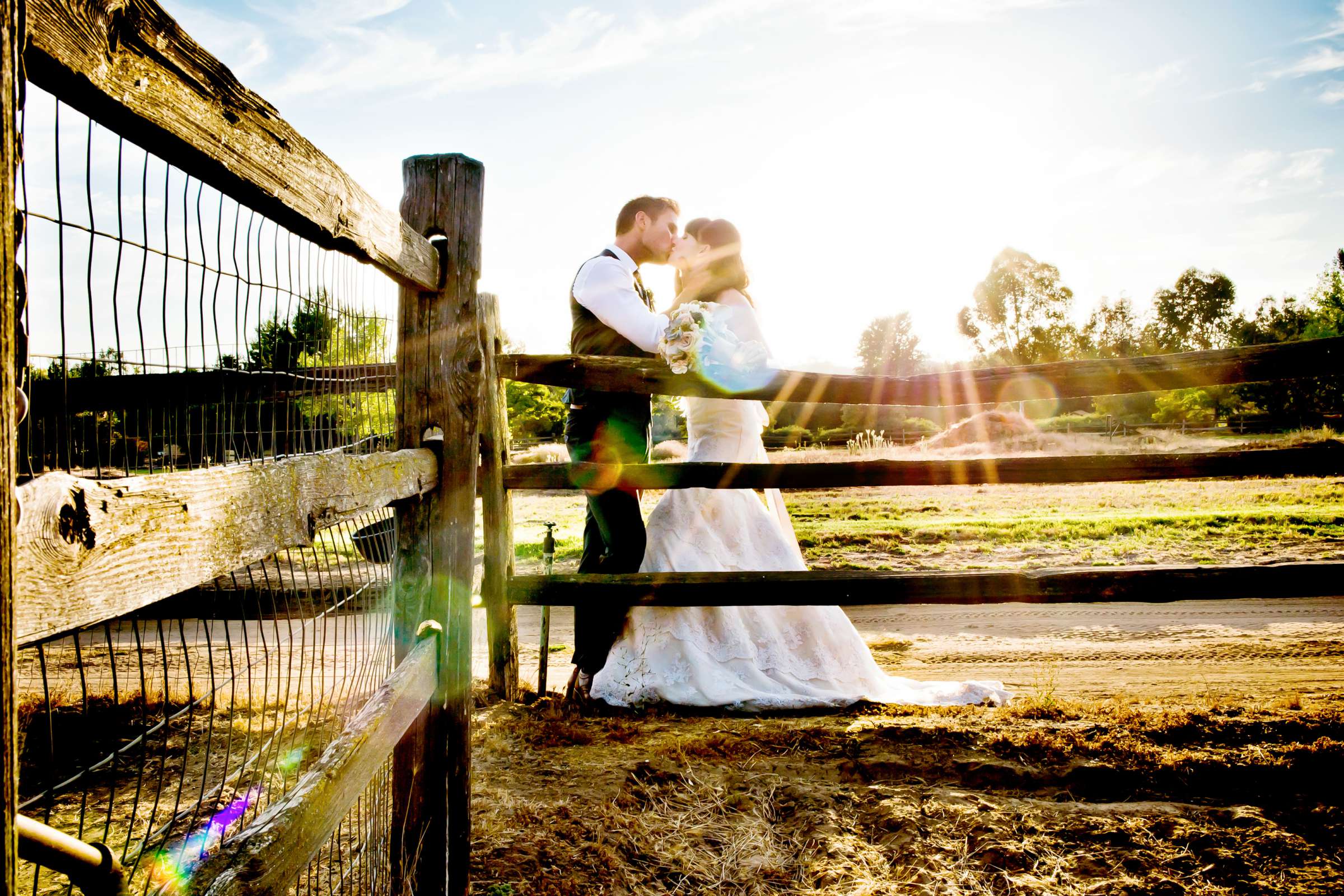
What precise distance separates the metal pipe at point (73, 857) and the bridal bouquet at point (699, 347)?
255 centimetres

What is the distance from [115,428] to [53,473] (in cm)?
244

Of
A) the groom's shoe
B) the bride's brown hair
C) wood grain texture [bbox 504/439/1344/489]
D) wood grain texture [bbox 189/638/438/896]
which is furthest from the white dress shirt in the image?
wood grain texture [bbox 189/638/438/896]

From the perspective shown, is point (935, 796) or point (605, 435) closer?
point (935, 796)

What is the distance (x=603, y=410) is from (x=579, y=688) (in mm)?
1491

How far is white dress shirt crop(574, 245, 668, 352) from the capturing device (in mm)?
3742

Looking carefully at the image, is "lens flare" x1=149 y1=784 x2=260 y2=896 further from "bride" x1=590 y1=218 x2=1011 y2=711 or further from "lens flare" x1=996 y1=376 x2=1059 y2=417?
"lens flare" x1=996 y1=376 x2=1059 y2=417

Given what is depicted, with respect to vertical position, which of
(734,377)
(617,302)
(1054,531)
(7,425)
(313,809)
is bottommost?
(1054,531)

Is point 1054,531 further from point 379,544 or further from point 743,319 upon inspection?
point 379,544

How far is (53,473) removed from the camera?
66 cm

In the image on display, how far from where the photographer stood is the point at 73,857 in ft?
2.23

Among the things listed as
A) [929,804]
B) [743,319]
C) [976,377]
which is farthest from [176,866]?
[743,319]

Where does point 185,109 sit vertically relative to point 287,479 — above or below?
above

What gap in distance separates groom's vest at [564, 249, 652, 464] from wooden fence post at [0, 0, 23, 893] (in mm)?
3398

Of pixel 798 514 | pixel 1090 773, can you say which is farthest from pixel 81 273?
pixel 798 514
